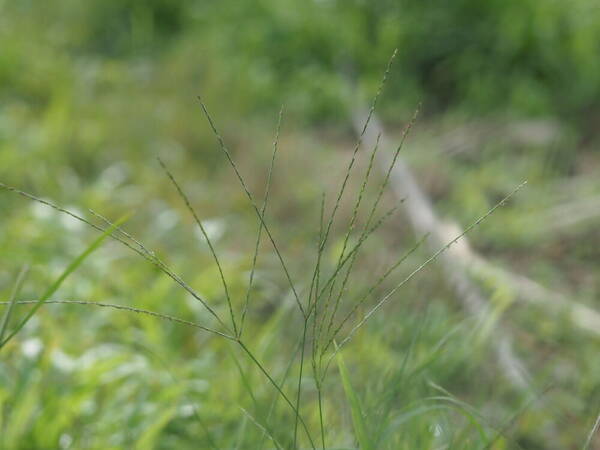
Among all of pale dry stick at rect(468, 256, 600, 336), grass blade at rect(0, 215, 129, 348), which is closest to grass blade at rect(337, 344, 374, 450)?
grass blade at rect(0, 215, 129, 348)

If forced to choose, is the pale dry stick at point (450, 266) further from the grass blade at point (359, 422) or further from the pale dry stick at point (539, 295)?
the grass blade at point (359, 422)

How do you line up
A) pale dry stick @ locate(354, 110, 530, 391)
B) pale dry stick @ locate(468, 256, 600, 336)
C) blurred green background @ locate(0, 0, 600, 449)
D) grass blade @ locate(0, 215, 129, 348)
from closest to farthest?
grass blade @ locate(0, 215, 129, 348)
blurred green background @ locate(0, 0, 600, 449)
pale dry stick @ locate(354, 110, 530, 391)
pale dry stick @ locate(468, 256, 600, 336)

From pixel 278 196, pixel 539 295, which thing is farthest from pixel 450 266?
pixel 278 196

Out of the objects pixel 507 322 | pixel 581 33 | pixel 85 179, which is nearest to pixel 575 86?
pixel 581 33

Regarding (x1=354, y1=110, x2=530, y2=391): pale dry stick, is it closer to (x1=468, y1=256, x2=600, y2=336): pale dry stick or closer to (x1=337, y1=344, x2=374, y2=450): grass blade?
(x1=468, y1=256, x2=600, y2=336): pale dry stick

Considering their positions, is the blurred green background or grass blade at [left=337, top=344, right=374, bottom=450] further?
the blurred green background

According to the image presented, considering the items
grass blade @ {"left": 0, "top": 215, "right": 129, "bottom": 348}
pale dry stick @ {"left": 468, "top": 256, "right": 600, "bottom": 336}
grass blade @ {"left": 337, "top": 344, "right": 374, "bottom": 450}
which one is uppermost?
pale dry stick @ {"left": 468, "top": 256, "right": 600, "bottom": 336}

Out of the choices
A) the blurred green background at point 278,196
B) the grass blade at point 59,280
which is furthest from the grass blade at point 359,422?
the grass blade at point 59,280

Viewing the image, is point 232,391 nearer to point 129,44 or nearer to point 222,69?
point 222,69
